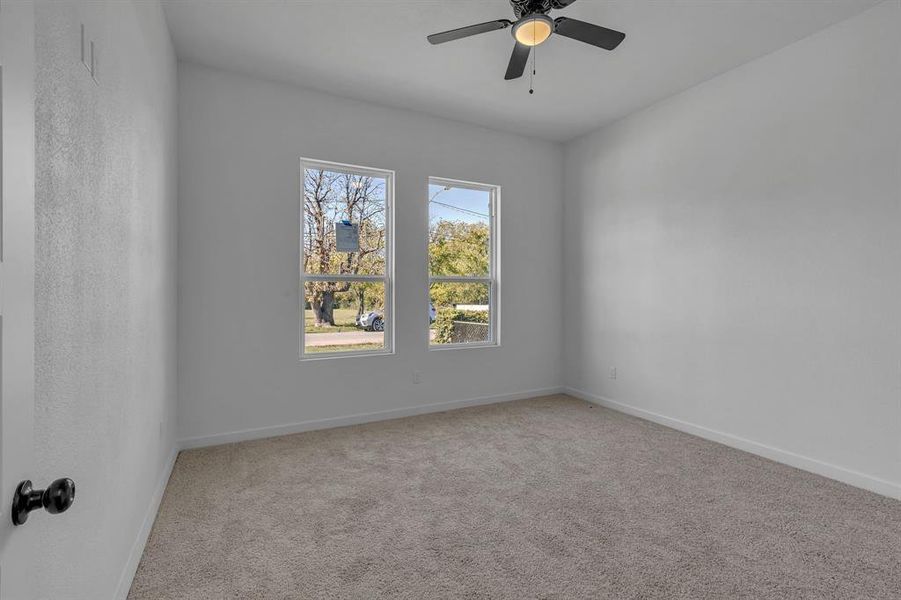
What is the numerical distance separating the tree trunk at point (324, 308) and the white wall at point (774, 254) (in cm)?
268

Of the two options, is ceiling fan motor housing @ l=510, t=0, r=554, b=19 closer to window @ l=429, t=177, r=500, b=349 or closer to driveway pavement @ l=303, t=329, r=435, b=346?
window @ l=429, t=177, r=500, b=349

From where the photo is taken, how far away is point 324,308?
3.87 metres

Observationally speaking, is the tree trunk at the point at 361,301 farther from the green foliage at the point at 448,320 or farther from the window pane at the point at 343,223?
the green foliage at the point at 448,320

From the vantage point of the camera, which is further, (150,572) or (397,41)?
(397,41)

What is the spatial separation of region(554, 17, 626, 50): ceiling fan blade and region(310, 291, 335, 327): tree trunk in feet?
8.57

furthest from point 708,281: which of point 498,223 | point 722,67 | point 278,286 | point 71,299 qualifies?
point 71,299

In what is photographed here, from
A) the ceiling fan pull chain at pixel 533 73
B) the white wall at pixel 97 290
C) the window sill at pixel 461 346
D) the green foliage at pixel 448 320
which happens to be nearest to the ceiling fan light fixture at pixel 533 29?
the ceiling fan pull chain at pixel 533 73

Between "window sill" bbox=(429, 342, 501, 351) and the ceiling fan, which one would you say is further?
"window sill" bbox=(429, 342, 501, 351)

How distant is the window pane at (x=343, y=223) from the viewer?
3.83m

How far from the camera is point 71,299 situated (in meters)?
1.20

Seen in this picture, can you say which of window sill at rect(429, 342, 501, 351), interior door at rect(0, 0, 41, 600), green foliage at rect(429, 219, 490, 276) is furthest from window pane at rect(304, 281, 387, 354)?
interior door at rect(0, 0, 41, 600)

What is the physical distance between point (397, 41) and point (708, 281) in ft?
9.61

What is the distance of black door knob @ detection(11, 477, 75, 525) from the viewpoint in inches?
27.1

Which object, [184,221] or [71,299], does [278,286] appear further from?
[71,299]
